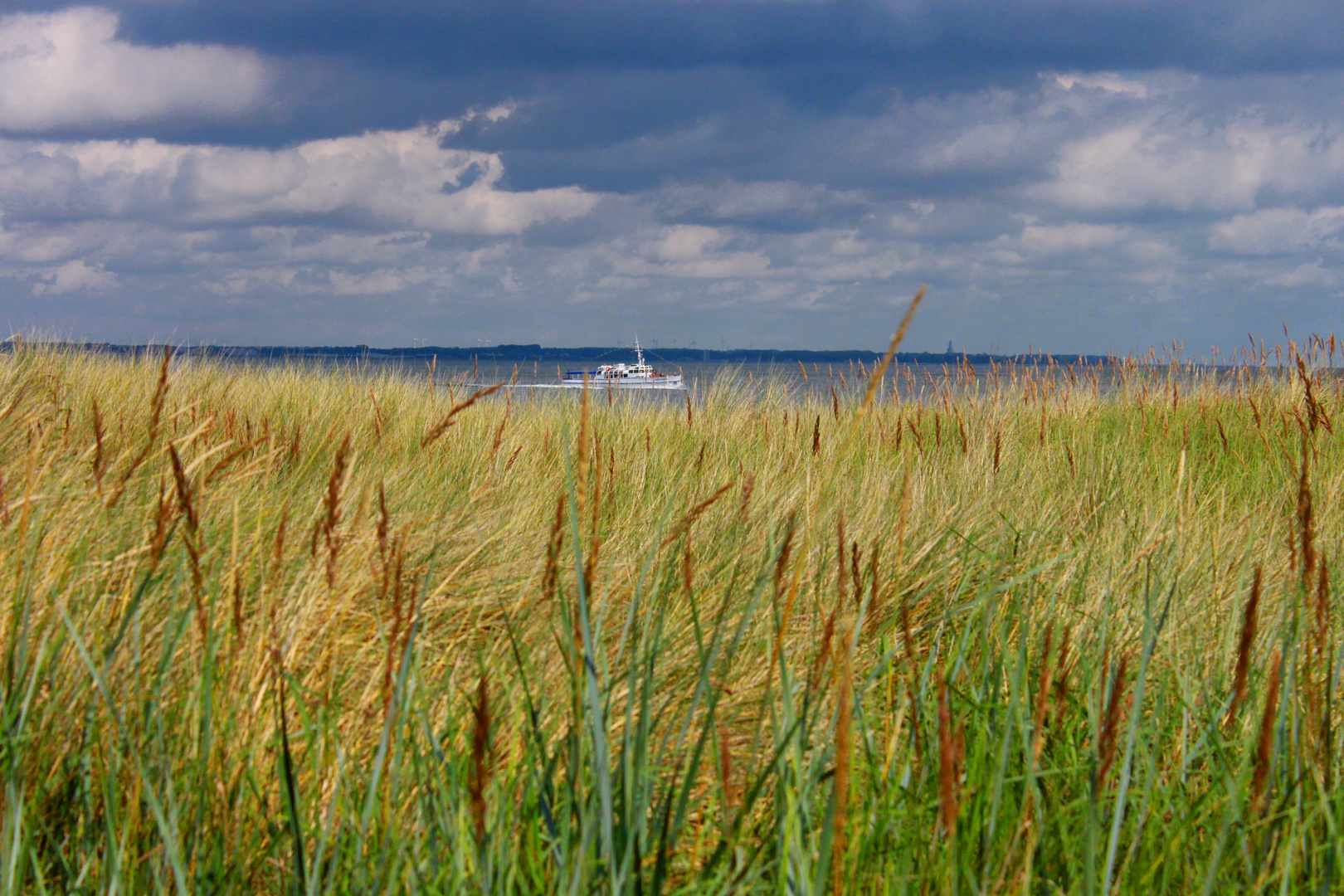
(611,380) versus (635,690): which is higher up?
(611,380)

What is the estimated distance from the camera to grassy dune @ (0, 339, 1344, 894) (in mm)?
946

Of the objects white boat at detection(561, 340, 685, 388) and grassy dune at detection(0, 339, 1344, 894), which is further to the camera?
white boat at detection(561, 340, 685, 388)

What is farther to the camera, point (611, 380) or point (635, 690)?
point (611, 380)

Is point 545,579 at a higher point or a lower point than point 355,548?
higher

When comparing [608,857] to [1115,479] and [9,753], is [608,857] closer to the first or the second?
[9,753]

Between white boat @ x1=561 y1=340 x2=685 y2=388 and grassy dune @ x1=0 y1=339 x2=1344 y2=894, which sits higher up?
white boat @ x1=561 y1=340 x2=685 y2=388

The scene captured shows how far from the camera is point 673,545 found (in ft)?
7.25

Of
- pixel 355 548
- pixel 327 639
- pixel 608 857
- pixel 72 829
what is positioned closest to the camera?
pixel 608 857

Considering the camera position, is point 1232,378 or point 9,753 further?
point 1232,378

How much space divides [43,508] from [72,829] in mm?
954

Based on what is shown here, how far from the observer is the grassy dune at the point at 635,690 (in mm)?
946

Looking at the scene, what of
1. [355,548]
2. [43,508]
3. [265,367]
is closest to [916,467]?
[355,548]

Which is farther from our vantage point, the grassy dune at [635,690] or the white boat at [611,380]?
the white boat at [611,380]

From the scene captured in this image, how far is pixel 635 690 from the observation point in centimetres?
112
